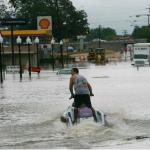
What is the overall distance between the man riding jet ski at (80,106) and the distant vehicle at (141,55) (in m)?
68.6

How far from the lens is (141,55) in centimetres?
8900

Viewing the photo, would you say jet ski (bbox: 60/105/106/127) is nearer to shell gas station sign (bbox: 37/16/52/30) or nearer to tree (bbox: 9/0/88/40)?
shell gas station sign (bbox: 37/16/52/30)

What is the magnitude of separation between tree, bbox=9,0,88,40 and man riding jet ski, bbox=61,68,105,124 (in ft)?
395

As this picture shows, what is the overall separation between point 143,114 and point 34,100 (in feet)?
30.0

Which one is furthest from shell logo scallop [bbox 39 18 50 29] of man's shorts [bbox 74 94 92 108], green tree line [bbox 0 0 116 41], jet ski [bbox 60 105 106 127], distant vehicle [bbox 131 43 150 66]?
jet ski [bbox 60 105 106 127]

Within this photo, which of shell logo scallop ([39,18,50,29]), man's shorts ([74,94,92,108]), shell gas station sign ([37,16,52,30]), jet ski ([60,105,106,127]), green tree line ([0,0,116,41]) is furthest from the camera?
green tree line ([0,0,116,41])

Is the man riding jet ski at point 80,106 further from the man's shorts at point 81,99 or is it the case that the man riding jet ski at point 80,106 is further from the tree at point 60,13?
the tree at point 60,13

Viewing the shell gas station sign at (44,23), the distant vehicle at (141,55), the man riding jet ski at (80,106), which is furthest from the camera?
the shell gas station sign at (44,23)

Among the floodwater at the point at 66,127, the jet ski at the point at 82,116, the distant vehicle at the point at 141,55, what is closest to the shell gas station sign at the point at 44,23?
the distant vehicle at the point at 141,55

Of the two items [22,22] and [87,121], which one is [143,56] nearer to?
[22,22]

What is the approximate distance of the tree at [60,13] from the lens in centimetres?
14200

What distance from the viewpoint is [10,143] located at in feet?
54.2

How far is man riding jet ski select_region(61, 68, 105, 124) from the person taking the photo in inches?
740

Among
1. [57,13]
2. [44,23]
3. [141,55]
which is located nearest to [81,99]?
[141,55]
